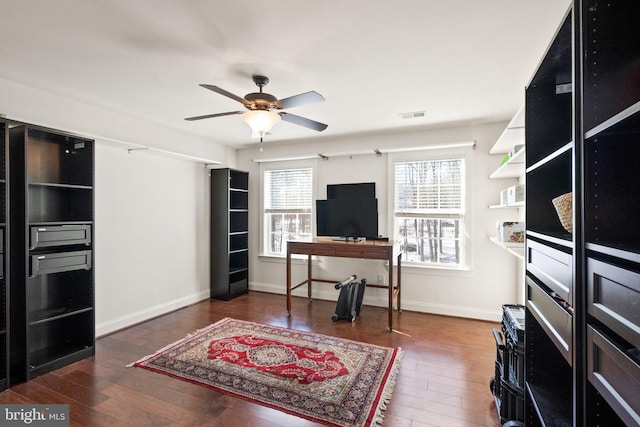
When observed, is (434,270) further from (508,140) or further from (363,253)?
(508,140)

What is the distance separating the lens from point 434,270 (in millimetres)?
4070

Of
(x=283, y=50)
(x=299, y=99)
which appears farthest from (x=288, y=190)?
(x=283, y=50)

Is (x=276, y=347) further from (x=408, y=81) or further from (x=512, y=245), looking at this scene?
(x=408, y=81)

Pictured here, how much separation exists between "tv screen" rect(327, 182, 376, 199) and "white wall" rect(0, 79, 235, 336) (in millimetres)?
1940

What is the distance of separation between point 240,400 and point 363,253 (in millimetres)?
1967

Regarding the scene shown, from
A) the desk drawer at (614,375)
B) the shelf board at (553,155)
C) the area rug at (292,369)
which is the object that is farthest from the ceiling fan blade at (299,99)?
the area rug at (292,369)

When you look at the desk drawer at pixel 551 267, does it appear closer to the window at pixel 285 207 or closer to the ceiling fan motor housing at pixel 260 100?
the ceiling fan motor housing at pixel 260 100

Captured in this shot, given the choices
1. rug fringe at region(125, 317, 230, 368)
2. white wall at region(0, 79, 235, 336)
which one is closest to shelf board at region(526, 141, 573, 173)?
rug fringe at region(125, 317, 230, 368)

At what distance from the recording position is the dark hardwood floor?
1.99 m

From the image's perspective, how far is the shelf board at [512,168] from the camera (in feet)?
8.17

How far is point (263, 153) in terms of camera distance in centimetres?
505

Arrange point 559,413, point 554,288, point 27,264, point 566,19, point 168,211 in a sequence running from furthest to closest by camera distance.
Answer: point 168,211 < point 27,264 < point 559,413 < point 554,288 < point 566,19

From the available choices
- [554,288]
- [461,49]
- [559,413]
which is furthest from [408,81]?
[559,413]

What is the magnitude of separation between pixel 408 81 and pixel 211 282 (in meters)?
3.95
